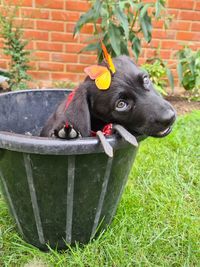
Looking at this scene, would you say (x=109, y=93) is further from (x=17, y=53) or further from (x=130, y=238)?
(x=17, y=53)

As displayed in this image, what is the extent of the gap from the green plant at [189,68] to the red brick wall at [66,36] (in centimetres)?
24

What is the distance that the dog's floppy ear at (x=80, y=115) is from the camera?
3.35 feet

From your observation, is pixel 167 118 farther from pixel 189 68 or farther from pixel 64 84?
pixel 64 84

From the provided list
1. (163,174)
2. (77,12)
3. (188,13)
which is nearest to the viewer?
(163,174)

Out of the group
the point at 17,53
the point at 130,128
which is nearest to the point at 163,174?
the point at 130,128

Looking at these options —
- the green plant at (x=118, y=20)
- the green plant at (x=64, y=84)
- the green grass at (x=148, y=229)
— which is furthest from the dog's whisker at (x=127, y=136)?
the green plant at (x=64, y=84)

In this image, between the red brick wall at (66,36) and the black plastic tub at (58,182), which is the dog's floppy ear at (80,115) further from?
the red brick wall at (66,36)

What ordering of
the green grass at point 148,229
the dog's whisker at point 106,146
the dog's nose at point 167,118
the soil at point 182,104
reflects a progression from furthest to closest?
the soil at point 182,104, the green grass at point 148,229, the dog's nose at point 167,118, the dog's whisker at point 106,146

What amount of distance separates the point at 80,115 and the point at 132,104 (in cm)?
A: 18

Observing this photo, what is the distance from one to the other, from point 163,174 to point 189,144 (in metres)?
0.44

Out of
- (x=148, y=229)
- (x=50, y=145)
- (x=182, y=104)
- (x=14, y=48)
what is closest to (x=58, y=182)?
(x=50, y=145)

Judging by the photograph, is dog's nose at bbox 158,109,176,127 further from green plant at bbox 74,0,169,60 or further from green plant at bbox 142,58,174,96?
green plant at bbox 142,58,174,96

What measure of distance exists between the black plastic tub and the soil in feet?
5.73

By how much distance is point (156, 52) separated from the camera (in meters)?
3.05
